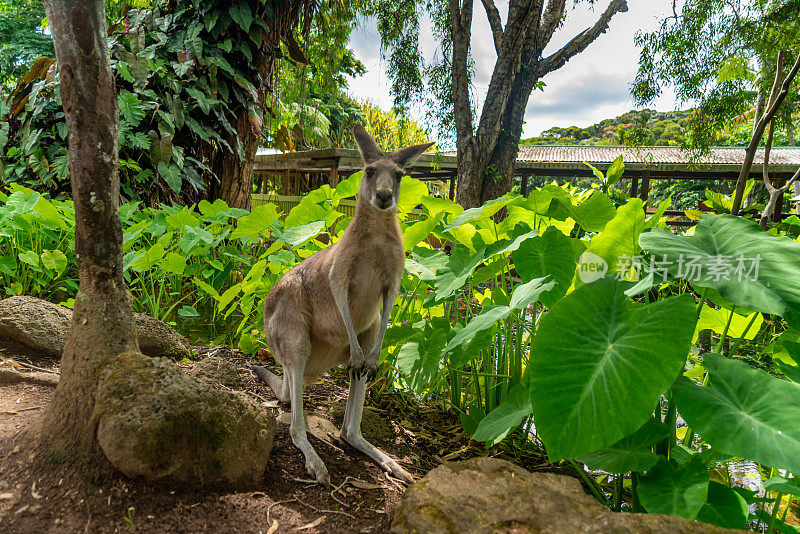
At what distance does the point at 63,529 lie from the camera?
104 centimetres

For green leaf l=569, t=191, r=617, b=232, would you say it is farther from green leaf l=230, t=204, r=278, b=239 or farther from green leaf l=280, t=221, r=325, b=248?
green leaf l=230, t=204, r=278, b=239

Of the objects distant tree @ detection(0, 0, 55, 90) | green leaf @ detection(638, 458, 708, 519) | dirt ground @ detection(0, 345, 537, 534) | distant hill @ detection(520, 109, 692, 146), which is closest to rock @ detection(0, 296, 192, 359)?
dirt ground @ detection(0, 345, 537, 534)

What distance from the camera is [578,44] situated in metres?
6.89

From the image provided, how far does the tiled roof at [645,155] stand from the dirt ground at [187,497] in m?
10.7

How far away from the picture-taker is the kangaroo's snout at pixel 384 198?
1.75 m

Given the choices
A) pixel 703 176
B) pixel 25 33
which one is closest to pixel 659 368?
pixel 703 176

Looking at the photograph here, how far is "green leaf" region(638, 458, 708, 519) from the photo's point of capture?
1132mm

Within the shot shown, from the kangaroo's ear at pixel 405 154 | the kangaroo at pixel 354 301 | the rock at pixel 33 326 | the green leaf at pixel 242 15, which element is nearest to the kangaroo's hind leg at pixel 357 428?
the kangaroo at pixel 354 301

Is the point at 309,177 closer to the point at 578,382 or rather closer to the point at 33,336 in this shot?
the point at 33,336

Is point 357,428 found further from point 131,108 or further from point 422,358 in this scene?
point 131,108

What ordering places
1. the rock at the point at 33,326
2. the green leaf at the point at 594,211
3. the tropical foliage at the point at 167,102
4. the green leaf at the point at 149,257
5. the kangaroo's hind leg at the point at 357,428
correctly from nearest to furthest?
the kangaroo's hind leg at the point at 357,428 < the green leaf at the point at 594,211 < the rock at the point at 33,326 < the green leaf at the point at 149,257 < the tropical foliage at the point at 167,102

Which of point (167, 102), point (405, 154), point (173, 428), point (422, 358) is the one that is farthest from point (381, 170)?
point (167, 102)

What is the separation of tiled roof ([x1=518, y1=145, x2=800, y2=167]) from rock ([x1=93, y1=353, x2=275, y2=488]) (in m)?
11.1

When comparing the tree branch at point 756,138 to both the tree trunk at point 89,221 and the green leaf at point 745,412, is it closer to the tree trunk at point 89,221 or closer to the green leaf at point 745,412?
the green leaf at point 745,412
